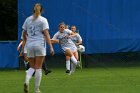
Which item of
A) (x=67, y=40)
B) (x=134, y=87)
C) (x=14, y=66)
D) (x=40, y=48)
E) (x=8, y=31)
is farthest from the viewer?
(x=8, y=31)

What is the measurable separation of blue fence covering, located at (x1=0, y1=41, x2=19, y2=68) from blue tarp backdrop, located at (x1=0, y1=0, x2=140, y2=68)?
1.61 meters

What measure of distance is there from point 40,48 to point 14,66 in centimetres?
1348

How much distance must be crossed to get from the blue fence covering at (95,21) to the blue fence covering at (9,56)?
183cm

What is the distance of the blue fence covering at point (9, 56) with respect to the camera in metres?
24.5

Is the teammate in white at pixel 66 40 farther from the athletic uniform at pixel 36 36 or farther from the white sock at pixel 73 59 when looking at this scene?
the athletic uniform at pixel 36 36

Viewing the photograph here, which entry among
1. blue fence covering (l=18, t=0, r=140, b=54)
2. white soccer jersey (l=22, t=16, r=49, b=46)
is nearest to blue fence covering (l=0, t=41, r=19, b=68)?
blue fence covering (l=18, t=0, r=140, b=54)

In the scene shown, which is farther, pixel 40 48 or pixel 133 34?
pixel 133 34

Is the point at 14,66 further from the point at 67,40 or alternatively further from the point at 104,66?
the point at 67,40

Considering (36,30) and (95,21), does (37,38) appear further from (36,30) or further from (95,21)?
(95,21)

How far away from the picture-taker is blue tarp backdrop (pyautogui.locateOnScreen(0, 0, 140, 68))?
81.7 ft

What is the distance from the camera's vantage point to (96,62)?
25750 millimetres

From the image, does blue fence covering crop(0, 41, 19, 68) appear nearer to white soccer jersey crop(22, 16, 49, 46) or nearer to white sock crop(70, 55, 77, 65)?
white sock crop(70, 55, 77, 65)

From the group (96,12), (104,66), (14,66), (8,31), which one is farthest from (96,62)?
(8,31)

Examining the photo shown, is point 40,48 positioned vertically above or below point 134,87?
above
